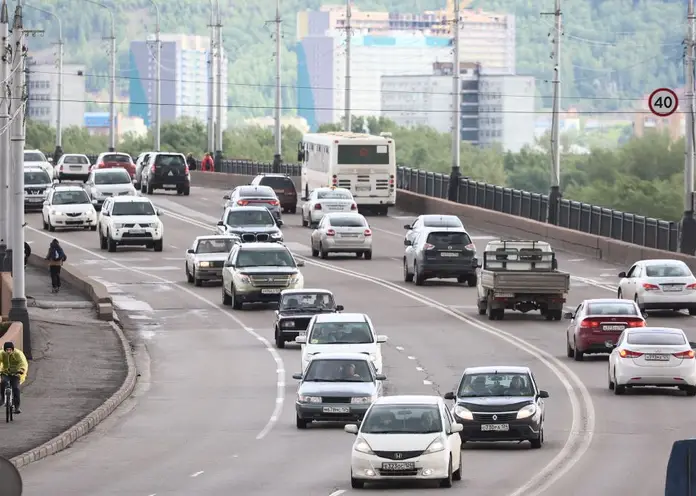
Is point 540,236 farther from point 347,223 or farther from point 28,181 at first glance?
point 28,181

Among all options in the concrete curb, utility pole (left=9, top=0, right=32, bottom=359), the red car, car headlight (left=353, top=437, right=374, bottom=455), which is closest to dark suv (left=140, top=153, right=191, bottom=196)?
the red car

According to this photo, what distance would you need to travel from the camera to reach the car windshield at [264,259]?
47.0 metres

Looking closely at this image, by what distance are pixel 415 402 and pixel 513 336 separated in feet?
62.8

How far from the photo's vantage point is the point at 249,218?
59.8 metres

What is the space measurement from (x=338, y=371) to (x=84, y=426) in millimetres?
4039

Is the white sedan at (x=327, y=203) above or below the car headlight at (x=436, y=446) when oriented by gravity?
above

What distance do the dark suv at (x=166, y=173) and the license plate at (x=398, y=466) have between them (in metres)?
64.5

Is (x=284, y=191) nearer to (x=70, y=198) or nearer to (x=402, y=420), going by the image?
(x=70, y=198)

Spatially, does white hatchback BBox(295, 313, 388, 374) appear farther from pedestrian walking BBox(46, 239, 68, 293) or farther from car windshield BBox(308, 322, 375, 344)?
pedestrian walking BBox(46, 239, 68, 293)

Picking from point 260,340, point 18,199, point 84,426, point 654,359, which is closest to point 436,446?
point 84,426

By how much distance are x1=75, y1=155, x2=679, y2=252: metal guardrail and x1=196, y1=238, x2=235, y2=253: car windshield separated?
14.0m

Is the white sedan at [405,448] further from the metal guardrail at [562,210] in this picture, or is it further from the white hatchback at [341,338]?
the metal guardrail at [562,210]

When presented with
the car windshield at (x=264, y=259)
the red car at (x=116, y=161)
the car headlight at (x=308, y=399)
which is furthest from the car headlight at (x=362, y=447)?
the red car at (x=116, y=161)

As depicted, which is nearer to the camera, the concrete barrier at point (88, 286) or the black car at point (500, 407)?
the black car at point (500, 407)
